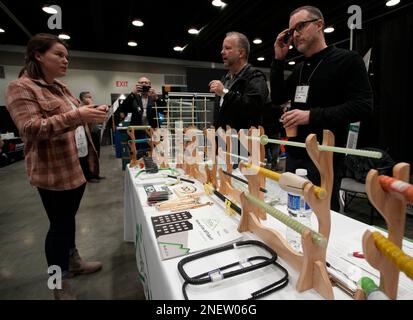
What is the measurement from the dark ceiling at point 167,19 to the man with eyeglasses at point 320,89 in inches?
124

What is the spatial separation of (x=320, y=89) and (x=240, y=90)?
48cm

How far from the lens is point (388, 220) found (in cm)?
43

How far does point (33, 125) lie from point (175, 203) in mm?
677

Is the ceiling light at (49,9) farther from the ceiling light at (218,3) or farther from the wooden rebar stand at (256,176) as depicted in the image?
the wooden rebar stand at (256,176)

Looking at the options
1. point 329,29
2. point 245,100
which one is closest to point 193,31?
point 329,29

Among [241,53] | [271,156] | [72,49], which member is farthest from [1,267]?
[72,49]

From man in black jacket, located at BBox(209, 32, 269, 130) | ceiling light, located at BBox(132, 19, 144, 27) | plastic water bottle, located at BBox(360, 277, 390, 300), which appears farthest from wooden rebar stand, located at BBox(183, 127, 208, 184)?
ceiling light, located at BBox(132, 19, 144, 27)

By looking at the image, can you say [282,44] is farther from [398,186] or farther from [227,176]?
[398,186]

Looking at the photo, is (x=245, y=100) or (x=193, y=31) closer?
(x=245, y=100)

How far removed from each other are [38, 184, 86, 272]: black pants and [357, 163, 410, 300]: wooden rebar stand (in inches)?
50.6

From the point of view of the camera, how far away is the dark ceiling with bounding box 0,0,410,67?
12.5ft

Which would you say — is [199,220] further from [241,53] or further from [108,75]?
[108,75]

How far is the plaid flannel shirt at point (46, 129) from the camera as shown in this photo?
1.02 m

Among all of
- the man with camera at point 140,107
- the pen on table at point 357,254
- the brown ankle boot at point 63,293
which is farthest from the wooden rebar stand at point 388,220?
the man with camera at point 140,107
